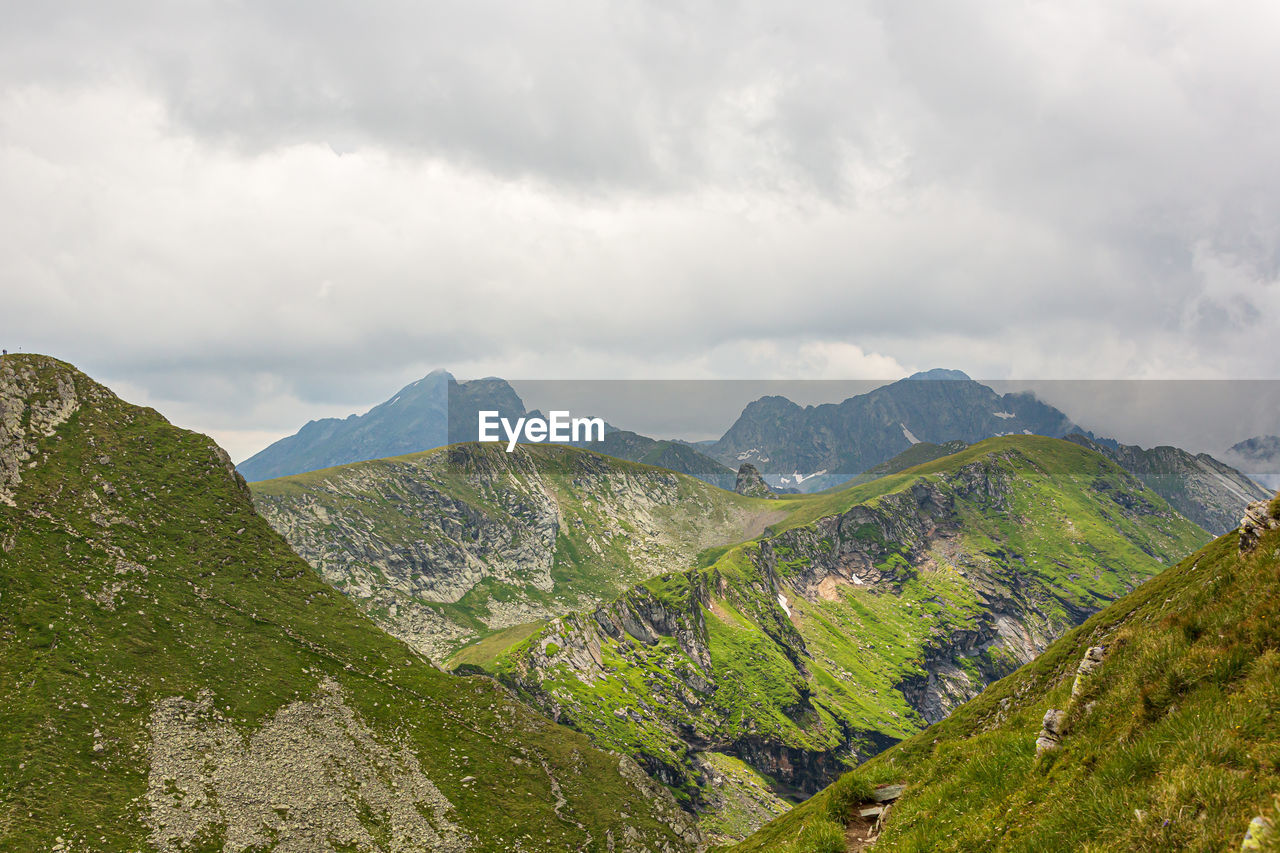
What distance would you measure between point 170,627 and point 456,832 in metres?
68.9

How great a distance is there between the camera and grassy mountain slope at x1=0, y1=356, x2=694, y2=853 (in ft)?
294

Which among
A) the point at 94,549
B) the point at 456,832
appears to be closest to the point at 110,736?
the point at 94,549

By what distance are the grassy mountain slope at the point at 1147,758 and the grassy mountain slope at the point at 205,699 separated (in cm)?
10856

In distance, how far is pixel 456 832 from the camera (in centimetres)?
10762

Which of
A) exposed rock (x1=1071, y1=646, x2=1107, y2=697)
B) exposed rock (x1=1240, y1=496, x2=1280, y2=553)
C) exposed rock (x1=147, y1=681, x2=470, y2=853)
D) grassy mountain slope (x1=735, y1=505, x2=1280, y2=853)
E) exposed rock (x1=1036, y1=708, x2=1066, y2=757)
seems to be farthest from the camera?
exposed rock (x1=147, y1=681, x2=470, y2=853)

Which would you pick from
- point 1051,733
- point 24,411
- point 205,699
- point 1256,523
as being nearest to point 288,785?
point 205,699

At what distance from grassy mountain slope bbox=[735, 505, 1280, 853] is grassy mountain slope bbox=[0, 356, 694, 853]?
356ft

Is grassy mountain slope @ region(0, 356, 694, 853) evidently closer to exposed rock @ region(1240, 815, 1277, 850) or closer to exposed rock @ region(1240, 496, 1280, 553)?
exposed rock @ region(1240, 815, 1277, 850)

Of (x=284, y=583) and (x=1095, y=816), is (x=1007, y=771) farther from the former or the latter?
(x=284, y=583)

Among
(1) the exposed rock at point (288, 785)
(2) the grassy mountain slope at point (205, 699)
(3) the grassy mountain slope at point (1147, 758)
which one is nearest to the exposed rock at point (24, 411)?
(2) the grassy mountain slope at point (205, 699)

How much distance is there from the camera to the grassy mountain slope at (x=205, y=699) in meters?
89.8

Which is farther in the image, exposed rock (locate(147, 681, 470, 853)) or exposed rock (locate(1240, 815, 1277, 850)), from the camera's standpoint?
exposed rock (locate(147, 681, 470, 853))

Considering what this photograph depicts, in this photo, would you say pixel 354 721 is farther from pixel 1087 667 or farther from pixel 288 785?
pixel 1087 667

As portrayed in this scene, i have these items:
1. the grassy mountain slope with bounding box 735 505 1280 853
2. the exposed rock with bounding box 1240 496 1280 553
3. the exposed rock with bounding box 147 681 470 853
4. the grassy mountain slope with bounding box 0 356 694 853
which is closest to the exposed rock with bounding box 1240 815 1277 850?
the grassy mountain slope with bounding box 735 505 1280 853
